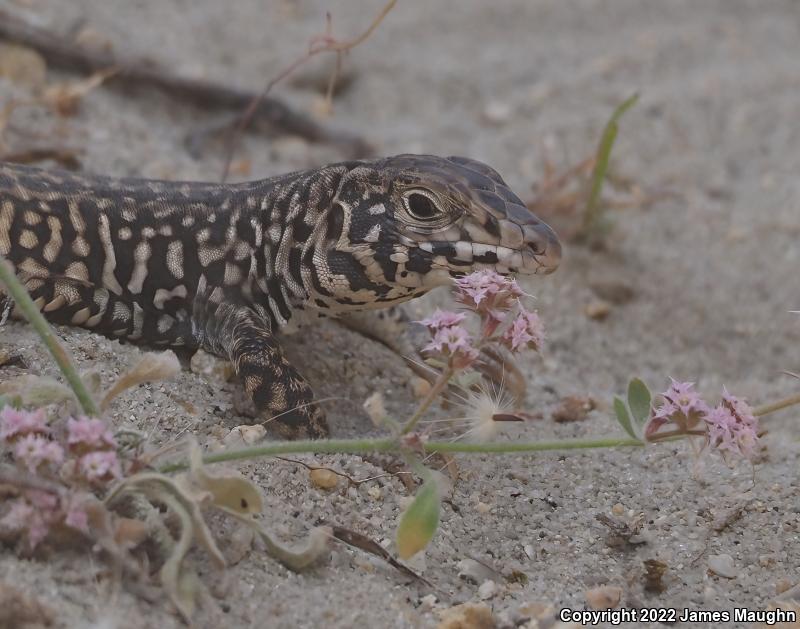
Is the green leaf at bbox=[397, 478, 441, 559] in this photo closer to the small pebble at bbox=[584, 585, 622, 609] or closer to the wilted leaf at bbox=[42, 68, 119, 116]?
the small pebble at bbox=[584, 585, 622, 609]

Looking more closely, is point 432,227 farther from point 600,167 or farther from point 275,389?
point 600,167

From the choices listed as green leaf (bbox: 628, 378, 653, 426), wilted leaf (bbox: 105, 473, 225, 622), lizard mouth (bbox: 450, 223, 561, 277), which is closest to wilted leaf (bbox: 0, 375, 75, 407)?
wilted leaf (bbox: 105, 473, 225, 622)

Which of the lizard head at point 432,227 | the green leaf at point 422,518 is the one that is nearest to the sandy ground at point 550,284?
the green leaf at point 422,518

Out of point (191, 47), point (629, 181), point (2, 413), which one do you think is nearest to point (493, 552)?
point (2, 413)

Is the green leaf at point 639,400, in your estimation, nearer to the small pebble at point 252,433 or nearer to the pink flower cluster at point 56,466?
the small pebble at point 252,433

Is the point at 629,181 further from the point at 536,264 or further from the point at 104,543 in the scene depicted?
the point at 104,543
